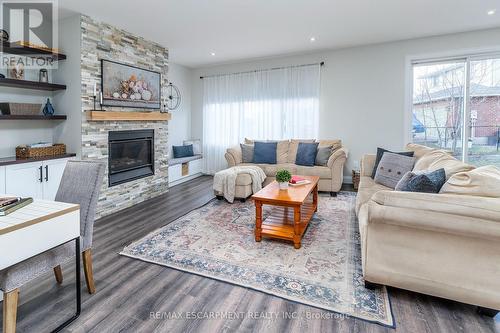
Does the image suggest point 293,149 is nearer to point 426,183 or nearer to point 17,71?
point 426,183

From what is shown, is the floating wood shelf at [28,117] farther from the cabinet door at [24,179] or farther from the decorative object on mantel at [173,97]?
the decorative object on mantel at [173,97]

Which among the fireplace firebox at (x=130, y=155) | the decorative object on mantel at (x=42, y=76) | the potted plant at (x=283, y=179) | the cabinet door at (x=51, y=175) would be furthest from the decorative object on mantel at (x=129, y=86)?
the potted plant at (x=283, y=179)

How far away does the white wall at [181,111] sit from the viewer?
20.5ft

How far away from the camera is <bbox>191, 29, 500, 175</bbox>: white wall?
4.88 m

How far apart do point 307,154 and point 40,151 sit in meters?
3.94

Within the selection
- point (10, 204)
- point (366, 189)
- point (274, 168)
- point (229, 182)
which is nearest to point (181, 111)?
point (274, 168)

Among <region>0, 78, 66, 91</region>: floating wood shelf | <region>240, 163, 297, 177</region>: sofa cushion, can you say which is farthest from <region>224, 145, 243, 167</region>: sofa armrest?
<region>0, 78, 66, 91</region>: floating wood shelf

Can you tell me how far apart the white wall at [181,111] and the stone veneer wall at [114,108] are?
3.96 ft

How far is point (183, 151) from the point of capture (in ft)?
20.8

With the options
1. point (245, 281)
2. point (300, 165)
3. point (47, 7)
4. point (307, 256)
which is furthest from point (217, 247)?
point (47, 7)

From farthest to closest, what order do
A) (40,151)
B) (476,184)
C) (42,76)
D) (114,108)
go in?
(114,108) → (42,76) → (40,151) → (476,184)

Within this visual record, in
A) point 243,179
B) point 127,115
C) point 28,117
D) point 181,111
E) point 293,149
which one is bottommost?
point 243,179

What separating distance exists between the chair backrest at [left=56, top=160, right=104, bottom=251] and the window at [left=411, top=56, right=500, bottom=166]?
5.08 meters

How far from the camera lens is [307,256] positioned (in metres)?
2.61
